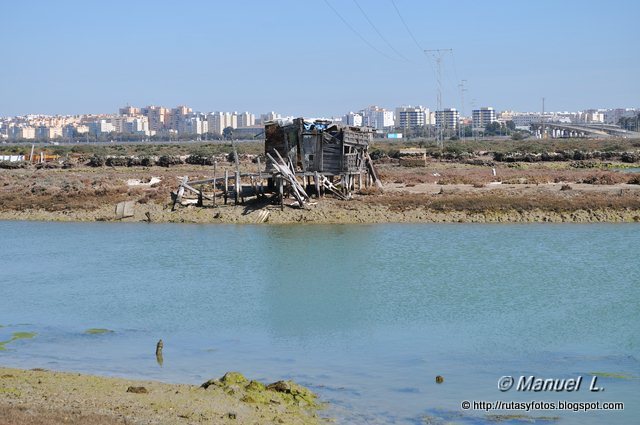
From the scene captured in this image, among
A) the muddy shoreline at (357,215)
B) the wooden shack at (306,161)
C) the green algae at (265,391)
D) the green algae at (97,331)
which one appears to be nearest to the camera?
the green algae at (265,391)

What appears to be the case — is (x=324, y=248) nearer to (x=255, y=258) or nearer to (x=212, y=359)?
(x=255, y=258)

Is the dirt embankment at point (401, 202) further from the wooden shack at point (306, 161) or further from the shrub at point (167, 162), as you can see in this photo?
the shrub at point (167, 162)

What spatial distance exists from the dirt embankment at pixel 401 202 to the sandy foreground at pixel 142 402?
23.1m

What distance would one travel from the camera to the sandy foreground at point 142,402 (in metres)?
12.8

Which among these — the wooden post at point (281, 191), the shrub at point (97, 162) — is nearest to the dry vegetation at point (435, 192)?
the wooden post at point (281, 191)

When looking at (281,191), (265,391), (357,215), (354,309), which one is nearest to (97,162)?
(281,191)

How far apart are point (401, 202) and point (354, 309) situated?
17441mm

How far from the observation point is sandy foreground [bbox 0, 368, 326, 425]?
1277 cm

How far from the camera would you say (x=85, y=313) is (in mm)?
22047

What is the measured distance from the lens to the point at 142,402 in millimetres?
13734

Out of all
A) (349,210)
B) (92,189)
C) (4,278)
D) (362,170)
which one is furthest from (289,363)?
(92,189)

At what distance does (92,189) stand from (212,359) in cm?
2962

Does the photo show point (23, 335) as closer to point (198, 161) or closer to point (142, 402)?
point (142, 402)

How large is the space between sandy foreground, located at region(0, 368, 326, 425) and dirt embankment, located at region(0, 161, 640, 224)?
23.1m
